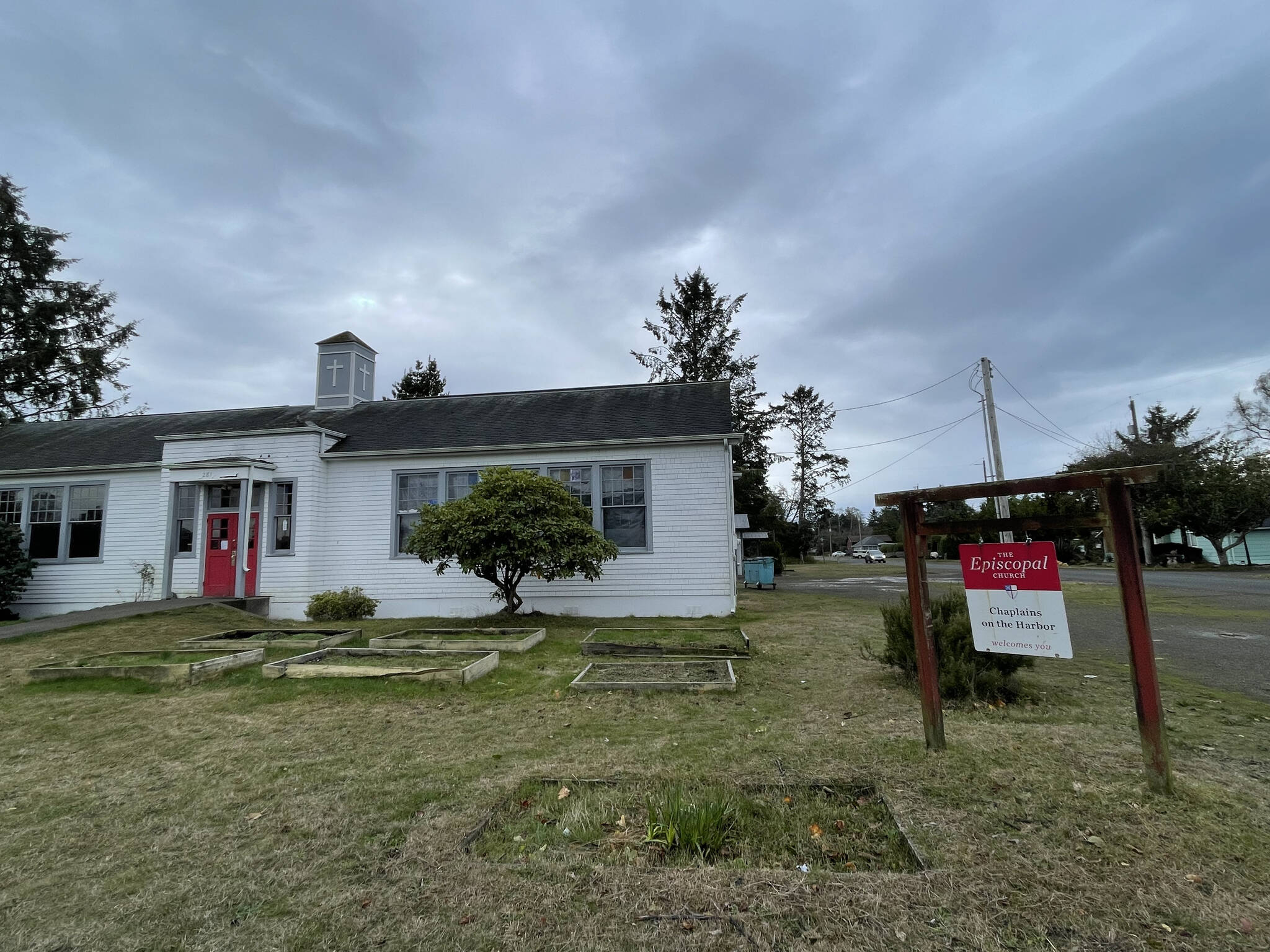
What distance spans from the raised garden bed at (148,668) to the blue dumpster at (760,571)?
1841 cm

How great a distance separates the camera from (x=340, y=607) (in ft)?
42.8

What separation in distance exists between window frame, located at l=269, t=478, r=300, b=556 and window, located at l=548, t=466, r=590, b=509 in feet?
20.1

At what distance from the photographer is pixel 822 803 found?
11.2 feet

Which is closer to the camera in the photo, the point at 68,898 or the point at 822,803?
the point at 68,898

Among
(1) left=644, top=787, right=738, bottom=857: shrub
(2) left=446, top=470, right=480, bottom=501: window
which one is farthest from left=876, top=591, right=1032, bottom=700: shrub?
(2) left=446, top=470, right=480, bottom=501: window

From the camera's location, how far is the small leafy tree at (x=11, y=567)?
1412cm

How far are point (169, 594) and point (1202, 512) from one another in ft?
153

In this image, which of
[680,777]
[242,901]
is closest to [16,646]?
[242,901]

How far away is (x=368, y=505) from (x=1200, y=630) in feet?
55.2

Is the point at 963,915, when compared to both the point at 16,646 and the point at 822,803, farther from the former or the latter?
the point at 16,646

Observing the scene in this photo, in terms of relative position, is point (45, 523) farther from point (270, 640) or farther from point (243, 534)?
point (270, 640)

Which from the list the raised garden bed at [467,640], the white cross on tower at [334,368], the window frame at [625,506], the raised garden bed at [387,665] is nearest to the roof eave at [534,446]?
the window frame at [625,506]

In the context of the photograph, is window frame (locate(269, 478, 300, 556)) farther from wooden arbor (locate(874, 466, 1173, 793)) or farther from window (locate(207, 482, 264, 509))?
wooden arbor (locate(874, 466, 1173, 793))

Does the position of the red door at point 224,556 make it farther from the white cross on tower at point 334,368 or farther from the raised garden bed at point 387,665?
the raised garden bed at point 387,665
